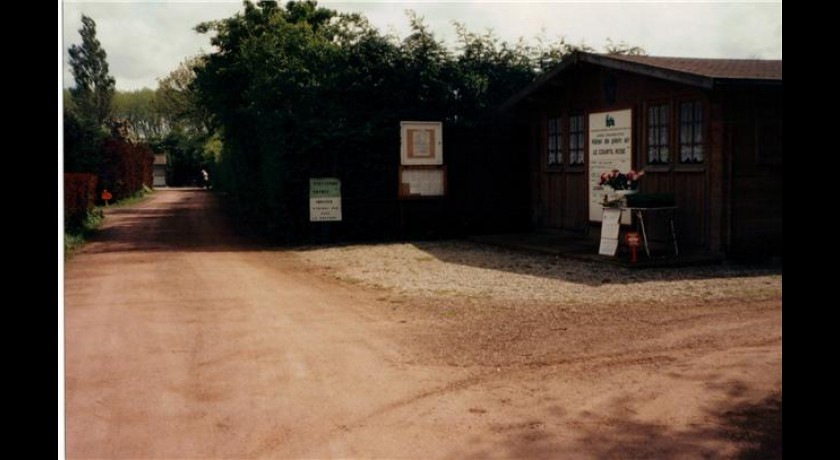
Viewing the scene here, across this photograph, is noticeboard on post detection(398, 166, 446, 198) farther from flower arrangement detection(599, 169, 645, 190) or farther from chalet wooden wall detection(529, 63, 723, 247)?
flower arrangement detection(599, 169, 645, 190)

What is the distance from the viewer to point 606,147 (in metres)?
15.6

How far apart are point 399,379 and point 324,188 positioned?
37.4 ft

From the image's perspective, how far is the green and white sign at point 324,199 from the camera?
55.9 feet

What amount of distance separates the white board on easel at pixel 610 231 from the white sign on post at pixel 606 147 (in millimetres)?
1968

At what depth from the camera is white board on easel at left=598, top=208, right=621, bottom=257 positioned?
524 inches

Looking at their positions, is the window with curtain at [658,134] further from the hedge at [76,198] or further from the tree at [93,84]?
the tree at [93,84]

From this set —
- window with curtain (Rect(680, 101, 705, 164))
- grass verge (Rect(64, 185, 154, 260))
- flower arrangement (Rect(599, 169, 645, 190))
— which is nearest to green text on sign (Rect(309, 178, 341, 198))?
grass verge (Rect(64, 185, 154, 260))

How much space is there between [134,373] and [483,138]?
13577 mm

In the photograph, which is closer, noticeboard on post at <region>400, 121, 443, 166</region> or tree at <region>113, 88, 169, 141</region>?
noticeboard on post at <region>400, 121, 443, 166</region>

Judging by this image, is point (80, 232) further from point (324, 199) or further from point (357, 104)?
point (357, 104)

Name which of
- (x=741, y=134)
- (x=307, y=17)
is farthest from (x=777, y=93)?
(x=307, y=17)

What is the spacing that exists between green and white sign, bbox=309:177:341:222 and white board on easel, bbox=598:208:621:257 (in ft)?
20.6

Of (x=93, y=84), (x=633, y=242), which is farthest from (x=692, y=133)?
(x=93, y=84)

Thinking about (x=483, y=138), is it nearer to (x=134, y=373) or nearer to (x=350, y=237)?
(x=350, y=237)
